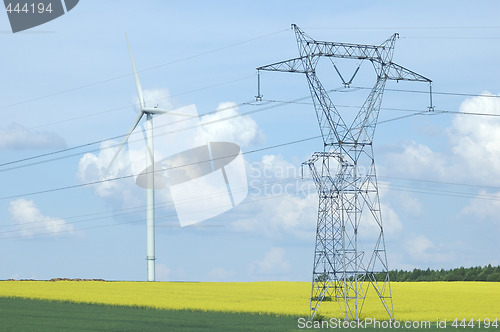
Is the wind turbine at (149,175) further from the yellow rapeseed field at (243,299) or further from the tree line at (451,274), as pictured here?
the tree line at (451,274)

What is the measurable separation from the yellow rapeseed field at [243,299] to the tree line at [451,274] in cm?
4928

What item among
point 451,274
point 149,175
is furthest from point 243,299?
point 451,274

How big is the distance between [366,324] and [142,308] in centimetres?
2601


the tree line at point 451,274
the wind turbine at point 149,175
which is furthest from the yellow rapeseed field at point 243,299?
the tree line at point 451,274

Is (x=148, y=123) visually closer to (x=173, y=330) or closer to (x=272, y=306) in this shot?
(x=272, y=306)

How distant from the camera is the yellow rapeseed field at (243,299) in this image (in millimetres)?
74250

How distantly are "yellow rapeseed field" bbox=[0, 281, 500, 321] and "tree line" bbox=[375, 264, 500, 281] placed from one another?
4928 cm

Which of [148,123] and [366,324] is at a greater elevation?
[148,123]

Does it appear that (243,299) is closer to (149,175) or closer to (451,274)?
(149,175)

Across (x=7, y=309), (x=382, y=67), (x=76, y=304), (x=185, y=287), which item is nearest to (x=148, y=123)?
(x=185, y=287)

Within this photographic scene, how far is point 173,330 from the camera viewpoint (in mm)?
56312

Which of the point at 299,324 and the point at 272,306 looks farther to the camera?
the point at 272,306

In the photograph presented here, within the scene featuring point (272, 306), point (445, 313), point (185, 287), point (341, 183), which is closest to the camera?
point (341, 183)

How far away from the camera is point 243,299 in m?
91.4
